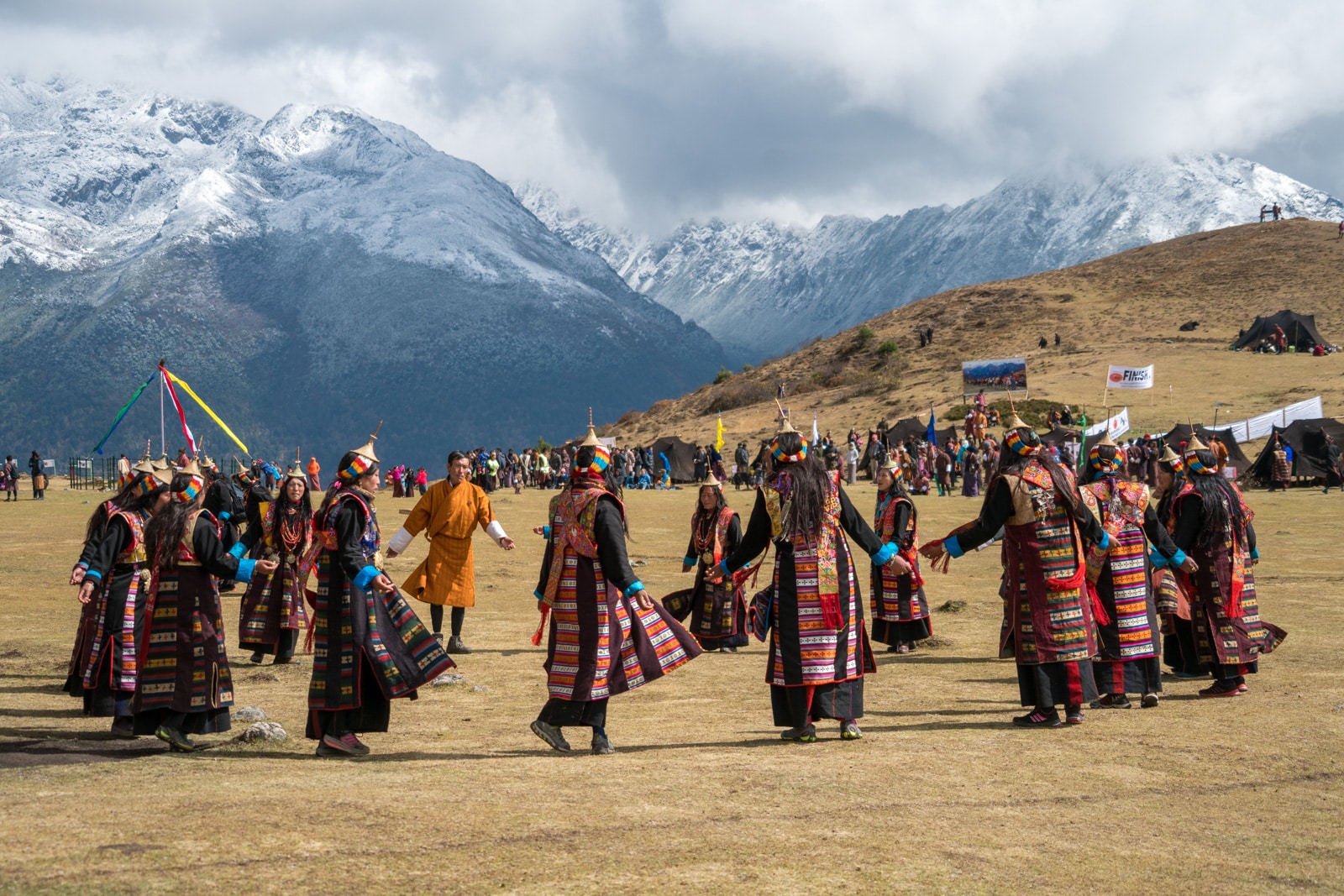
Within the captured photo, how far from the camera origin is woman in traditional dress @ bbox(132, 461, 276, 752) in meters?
7.07

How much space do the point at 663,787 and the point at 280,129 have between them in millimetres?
143526

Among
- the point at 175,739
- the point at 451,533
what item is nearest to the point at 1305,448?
the point at 451,533

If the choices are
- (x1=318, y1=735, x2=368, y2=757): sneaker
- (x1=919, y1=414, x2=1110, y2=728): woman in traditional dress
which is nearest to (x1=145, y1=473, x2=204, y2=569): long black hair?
(x1=318, y1=735, x2=368, y2=757): sneaker

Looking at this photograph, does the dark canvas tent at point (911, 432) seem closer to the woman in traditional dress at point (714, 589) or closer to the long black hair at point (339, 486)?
the woman in traditional dress at point (714, 589)

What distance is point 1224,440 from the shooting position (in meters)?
36.4

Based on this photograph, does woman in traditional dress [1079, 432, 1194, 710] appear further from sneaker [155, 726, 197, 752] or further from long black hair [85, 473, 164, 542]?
long black hair [85, 473, 164, 542]

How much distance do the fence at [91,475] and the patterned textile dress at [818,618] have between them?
4319 cm

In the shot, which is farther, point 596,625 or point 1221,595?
point 1221,595

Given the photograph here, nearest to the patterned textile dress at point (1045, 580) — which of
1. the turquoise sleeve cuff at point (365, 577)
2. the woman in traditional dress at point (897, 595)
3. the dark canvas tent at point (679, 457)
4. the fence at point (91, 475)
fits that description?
the turquoise sleeve cuff at point (365, 577)

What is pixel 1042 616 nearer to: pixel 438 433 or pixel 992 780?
pixel 992 780

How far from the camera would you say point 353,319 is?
10175cm

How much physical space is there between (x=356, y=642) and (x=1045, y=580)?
4107 mm

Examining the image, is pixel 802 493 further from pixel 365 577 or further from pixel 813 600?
pixel 365 577

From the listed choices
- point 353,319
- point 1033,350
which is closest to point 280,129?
point 353,319
